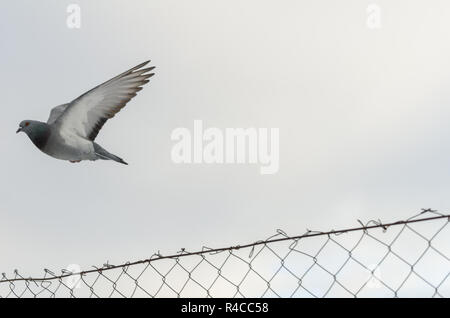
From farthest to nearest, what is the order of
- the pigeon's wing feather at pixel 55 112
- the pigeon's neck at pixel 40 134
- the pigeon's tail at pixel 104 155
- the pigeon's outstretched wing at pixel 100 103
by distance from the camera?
the pigeon's wing feather at pixel 55 112 < the pigeon's neck at pixel 40 134 < the pigeon's tail at pixel 104 155 < the pigeon's outstretched wing at pixel 100 103

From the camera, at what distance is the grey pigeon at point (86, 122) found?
5.73 m

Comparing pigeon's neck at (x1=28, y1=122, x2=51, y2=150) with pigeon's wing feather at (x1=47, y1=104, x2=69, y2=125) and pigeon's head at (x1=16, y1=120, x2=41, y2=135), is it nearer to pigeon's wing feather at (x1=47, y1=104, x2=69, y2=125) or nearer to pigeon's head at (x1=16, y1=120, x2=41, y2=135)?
pigeon's head at (x1=16, y1=120, x2=41, y2=135)

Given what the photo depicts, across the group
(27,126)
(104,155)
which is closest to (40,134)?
(27,126)

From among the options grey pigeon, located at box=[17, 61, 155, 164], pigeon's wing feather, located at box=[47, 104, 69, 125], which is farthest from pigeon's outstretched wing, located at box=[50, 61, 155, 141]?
pigeon's wing feather, located at box=[47, 104, 69, 125]

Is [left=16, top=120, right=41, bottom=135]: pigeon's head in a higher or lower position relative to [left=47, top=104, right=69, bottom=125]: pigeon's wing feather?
lower

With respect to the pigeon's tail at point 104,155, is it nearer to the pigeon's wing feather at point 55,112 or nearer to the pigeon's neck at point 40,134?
the pigeon's neck at point 40,134

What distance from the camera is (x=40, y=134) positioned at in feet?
21.4

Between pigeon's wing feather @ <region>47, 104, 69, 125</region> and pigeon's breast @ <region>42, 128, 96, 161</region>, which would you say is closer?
pigeon's breast @ <region>42, 128, 96, 161</region>

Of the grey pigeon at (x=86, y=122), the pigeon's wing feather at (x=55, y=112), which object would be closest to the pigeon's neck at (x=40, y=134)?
the grey pigeon at (x=86, y=122)

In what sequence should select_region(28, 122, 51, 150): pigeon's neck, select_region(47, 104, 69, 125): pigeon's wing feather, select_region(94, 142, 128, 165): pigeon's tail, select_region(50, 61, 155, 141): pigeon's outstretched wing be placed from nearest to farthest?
select_region(50, 61, 155, 141): pigeon's outstretched wing < select_region(94, 142, 128, 165): pigeon's tail < select_region(28, 122, 51, 150): pigeon's neck < select_region(47, 104, 69, 125): pigeon's wing feather

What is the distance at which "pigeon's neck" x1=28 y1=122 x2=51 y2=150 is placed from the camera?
21.1 feet

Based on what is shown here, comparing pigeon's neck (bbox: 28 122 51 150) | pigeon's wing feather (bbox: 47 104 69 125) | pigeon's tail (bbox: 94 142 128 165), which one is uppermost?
pigeon's wing feather (bbox: 47 104 69 125)

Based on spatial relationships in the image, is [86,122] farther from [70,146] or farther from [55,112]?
[55,112]
